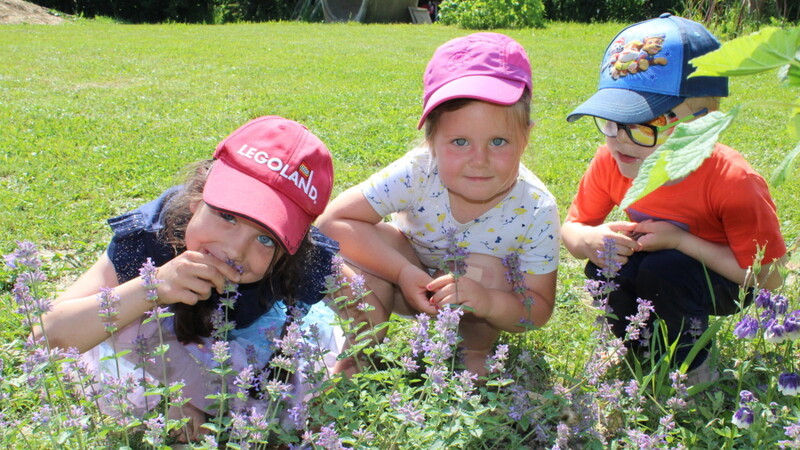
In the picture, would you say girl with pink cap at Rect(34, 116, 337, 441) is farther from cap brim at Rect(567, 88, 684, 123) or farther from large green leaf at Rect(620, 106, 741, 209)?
large green leaf at Rect(620, 106, 741, 209)

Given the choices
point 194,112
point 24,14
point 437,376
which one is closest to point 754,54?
point 437,376

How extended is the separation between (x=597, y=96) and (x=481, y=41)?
19.8 inches

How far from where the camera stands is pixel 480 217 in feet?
9.71

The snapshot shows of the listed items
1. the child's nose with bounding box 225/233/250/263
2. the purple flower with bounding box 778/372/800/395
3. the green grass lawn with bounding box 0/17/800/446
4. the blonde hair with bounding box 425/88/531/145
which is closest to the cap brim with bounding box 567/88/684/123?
the blonde hair with bounding box 425/88/531/145

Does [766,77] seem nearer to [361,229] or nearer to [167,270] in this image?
[361,229]

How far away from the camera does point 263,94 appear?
8969 mm

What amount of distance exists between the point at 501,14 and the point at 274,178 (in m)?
18.7

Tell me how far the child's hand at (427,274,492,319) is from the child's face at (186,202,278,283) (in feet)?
2.05

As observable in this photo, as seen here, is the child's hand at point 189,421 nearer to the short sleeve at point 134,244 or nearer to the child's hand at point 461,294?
the short sleeve at point 134,244

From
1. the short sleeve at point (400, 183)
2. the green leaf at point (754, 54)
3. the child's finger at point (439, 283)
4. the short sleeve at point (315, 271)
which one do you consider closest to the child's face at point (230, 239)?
the short sleeve at point (315, 271)

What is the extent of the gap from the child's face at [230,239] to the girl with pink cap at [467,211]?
0.54 meters

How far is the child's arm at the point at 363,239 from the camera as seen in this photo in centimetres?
285

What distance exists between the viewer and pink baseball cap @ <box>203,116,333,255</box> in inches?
86.1

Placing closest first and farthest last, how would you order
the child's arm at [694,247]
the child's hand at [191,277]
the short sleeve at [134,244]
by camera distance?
the child's hand at [191,277] < the short sleeve at [134,244] < the child's arm at [694,247]
